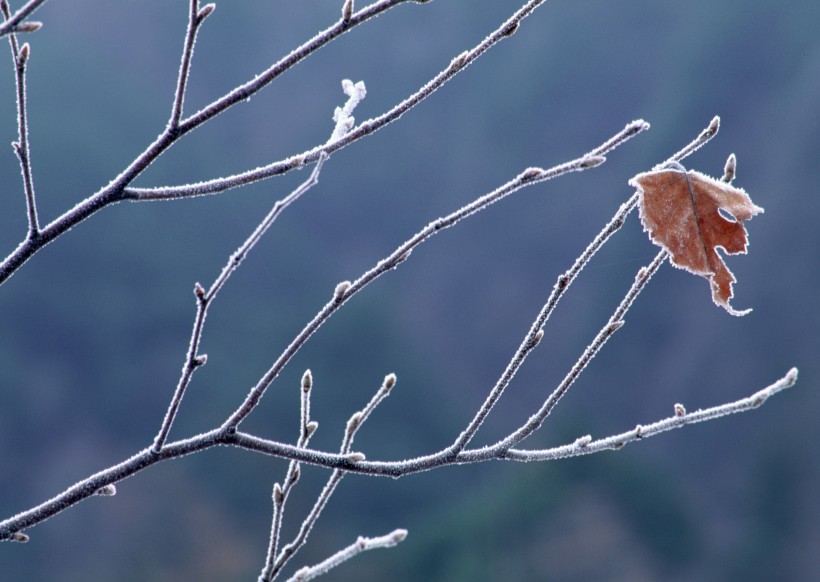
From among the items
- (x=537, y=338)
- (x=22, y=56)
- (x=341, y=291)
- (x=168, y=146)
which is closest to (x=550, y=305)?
(x=537, y=338)

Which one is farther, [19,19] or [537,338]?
[537,338]

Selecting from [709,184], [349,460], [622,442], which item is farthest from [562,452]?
[709,184]

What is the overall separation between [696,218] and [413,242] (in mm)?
243

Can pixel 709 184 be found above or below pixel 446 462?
above

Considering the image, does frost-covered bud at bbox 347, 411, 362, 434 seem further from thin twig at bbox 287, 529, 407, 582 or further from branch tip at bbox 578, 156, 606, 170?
branch tip at bbox 578, 156, 606, 170

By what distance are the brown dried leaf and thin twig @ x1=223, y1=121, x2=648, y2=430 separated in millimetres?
70

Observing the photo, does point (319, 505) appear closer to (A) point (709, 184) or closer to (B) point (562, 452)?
(B) point (562, 452)

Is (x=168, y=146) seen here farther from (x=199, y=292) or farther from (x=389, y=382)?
(x=389, y=382)

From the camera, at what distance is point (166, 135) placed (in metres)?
0.51

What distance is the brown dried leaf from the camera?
576mm

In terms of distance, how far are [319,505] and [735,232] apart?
390 millimetres

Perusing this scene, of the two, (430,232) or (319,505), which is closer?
(430,232)

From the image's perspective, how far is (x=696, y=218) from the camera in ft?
1.99

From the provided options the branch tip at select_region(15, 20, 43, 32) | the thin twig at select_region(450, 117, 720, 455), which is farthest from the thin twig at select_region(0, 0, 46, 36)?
the thin twig at select_region(450, 117, 720, 455)
